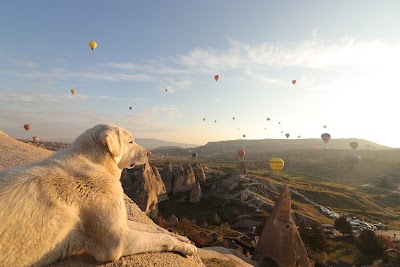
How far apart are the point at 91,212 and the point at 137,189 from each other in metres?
42.0

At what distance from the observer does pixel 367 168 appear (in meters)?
133

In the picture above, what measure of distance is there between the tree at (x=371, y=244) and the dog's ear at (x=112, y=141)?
3851 cm

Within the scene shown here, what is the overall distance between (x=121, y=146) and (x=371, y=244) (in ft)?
127

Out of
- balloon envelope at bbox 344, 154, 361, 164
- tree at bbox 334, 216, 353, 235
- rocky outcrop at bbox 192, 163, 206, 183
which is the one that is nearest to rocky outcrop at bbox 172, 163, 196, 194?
rocky outcrop at bbox 192, 163, 206, 183

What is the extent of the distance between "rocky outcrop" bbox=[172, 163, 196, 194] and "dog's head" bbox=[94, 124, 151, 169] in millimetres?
55149

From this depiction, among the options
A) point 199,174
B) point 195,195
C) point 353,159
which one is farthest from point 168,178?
point 353,159

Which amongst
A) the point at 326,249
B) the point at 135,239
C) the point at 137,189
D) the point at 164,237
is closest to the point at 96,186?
the point at 135,239

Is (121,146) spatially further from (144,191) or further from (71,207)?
(144,191)

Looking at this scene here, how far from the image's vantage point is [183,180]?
60.9 meters

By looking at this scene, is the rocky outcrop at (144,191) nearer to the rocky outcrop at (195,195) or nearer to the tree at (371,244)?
the rocky outcrop at (195,195)

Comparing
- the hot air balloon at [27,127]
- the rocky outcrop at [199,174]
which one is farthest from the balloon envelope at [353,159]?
the hot air balloon at [27,127]

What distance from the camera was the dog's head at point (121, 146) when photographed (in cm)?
519

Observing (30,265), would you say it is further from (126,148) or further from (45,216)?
(126,148)

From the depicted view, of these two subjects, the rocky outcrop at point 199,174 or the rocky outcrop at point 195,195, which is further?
the rocky outcrop at point 199,174
